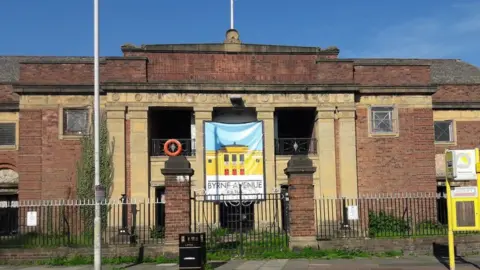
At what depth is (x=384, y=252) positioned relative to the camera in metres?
17.7

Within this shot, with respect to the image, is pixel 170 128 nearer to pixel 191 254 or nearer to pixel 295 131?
pixel 295 131

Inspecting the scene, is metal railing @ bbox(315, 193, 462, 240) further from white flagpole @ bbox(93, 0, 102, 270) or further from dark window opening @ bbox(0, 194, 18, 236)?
dark window opening @ bbox(0, 194, 18, 236)

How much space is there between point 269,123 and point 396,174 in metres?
6.58

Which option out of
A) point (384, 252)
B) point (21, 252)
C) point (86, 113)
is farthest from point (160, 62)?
point (384, 252)

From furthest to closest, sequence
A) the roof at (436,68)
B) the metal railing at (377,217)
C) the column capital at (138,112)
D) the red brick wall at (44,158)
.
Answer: the roof at (436,68), the red brick wall at (44,158), the column capital at (138,112), the metal railing at (377,217)

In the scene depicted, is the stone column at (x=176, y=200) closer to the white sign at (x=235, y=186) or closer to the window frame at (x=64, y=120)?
the white sign at (x=235, y=186)

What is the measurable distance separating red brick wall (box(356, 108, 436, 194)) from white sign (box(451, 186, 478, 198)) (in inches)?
498

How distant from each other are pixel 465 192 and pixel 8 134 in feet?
74.0

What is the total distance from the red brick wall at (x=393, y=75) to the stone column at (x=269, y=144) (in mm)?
4732

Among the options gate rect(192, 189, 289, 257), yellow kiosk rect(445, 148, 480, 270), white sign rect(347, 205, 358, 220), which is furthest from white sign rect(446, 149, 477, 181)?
white sign rect(347, 205, 358, 220)

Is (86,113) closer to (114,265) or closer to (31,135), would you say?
(31,135)

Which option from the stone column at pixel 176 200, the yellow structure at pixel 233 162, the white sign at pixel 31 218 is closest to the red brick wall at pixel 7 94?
the yellow structure at pixel 233 162

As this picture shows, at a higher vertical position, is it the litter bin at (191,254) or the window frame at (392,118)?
the window frame at (392,118)

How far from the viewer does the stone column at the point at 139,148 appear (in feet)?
81.8
